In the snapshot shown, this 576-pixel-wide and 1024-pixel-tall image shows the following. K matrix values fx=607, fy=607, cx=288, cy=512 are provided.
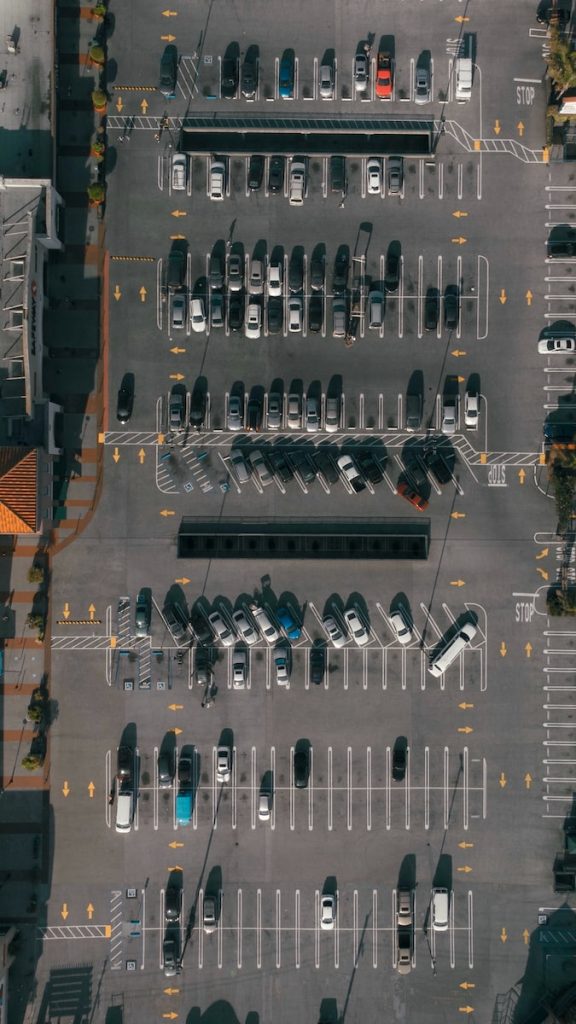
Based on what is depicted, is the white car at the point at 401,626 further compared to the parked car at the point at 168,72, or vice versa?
the white car at the point at 401,626

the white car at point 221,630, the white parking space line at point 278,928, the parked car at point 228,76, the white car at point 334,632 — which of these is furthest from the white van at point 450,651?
the parked car at point 228,76

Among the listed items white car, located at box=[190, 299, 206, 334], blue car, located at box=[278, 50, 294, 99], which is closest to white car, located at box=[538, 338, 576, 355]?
white car, located at box=[190, 299, 206, 334]

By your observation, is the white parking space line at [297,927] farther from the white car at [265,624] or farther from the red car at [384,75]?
the red car at [384,75]

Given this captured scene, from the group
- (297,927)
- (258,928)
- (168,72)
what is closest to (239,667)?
(258,928)

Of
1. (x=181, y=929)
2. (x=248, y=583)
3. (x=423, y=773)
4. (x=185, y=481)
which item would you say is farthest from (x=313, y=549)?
(x=181, y=929)

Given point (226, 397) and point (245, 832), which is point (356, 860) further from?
point (226, 397)

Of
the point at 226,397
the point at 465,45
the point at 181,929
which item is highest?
the point at 465,45

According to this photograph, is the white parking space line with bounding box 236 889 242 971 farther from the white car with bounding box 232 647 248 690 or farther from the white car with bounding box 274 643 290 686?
the white car with bounding box 274 643 290 686
